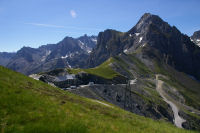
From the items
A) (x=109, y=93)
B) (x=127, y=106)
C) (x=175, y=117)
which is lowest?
(x=175, y=117)

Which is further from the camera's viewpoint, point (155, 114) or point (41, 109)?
point (155, 114)

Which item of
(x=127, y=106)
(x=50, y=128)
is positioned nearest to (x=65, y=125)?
(x=50, y=128)

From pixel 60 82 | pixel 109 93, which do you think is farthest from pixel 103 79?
pixel 60 82

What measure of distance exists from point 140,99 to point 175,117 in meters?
35.3

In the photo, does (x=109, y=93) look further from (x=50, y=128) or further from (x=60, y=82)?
(x=50, y=128)

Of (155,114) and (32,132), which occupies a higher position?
(32,132)

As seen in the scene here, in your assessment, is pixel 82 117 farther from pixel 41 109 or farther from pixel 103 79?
pixel 103 79

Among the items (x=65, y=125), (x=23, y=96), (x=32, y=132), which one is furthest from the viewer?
(x=23, y=96)

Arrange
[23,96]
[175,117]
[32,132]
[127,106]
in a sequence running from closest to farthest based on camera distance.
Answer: [32,132] < [23,96] < [127,106] < [175,117]

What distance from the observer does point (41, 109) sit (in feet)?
58.7

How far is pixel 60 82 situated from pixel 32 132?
389 ft

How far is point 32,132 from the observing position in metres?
14.1

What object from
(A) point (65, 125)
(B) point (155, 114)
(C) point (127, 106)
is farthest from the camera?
(B) point (155, 114)

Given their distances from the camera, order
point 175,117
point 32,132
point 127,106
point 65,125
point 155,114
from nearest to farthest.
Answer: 1. point 32,132
2. point 65,125
3. point 127,106
4. point 155,114
5. point 175,117
